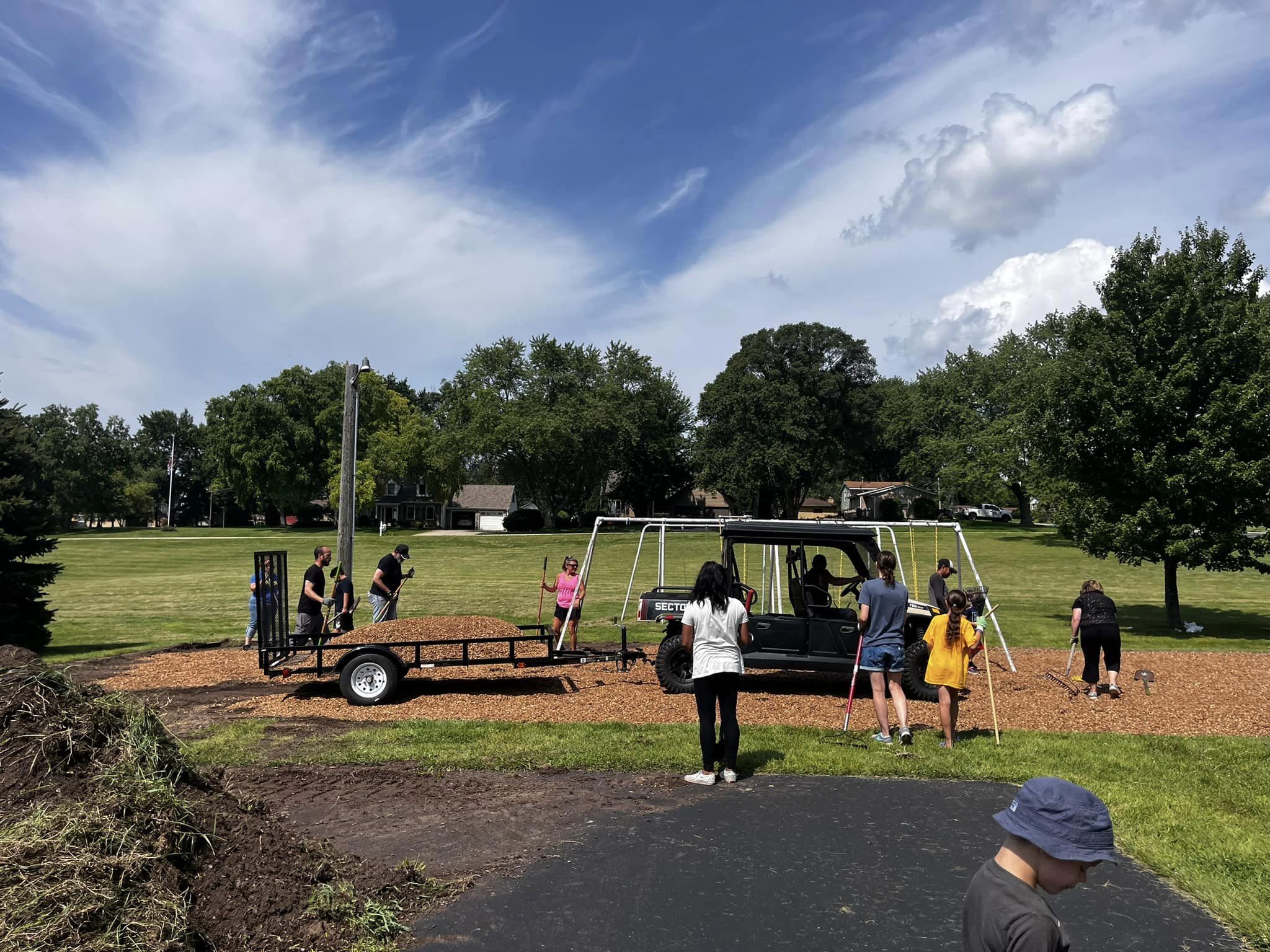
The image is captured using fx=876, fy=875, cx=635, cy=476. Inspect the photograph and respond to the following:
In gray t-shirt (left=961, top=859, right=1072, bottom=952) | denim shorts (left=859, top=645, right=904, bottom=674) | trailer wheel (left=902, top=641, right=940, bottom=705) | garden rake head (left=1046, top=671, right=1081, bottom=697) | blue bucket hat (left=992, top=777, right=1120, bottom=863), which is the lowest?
garden rake head (left=1046, top=671, right=1081, bottom=697)

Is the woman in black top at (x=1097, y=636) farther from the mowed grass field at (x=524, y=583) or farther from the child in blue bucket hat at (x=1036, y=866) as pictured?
the child in blue bucket hat at (x=1036, y=866)

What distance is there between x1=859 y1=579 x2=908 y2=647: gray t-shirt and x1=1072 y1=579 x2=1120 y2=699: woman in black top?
3.83m

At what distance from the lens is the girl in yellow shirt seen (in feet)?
26.5

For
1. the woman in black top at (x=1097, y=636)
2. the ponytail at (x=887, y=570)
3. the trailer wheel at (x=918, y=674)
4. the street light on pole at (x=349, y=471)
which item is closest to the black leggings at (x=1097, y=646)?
the woman in black top at (x=1097, y=636)

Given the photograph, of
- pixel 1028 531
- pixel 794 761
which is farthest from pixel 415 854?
pixel 1028 531

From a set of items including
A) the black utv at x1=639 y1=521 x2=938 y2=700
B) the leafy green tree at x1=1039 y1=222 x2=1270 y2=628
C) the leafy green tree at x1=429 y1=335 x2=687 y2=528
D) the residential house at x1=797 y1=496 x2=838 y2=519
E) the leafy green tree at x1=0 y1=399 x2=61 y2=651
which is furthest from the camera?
the residential house at x1=797 y1=496 x2=838 y2=519

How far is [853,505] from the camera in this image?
90500 mm

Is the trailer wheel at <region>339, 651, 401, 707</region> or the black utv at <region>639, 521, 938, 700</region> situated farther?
the black utv at <region>639, 521, 938, 700</region>

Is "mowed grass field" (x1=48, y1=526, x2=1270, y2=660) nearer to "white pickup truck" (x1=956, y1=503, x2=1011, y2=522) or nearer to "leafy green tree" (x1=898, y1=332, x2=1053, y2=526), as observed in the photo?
"leafy green tree" (x1=898, y1=332, x2=1053, y2=526)

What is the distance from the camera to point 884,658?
842 cm

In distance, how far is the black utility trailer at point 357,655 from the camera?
34.4ft

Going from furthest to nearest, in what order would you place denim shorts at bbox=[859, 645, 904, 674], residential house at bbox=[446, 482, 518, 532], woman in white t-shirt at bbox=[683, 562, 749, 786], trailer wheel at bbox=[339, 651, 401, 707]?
residential house at bbox=[446, 482, 518, 532]
trailer wheel at bbox=[339, 651, 401, 707]
denim shorts at bbox=[859, 645, 904, 674]
woman in white t-shirt at bbox=[683, 562, 749, 786]

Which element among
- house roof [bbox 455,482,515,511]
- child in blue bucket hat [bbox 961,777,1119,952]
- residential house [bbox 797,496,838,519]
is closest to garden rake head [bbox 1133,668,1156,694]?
child in blue bucket hat [bbox 961,777,1119,952]

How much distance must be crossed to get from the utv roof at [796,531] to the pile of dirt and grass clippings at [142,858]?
6734mm
